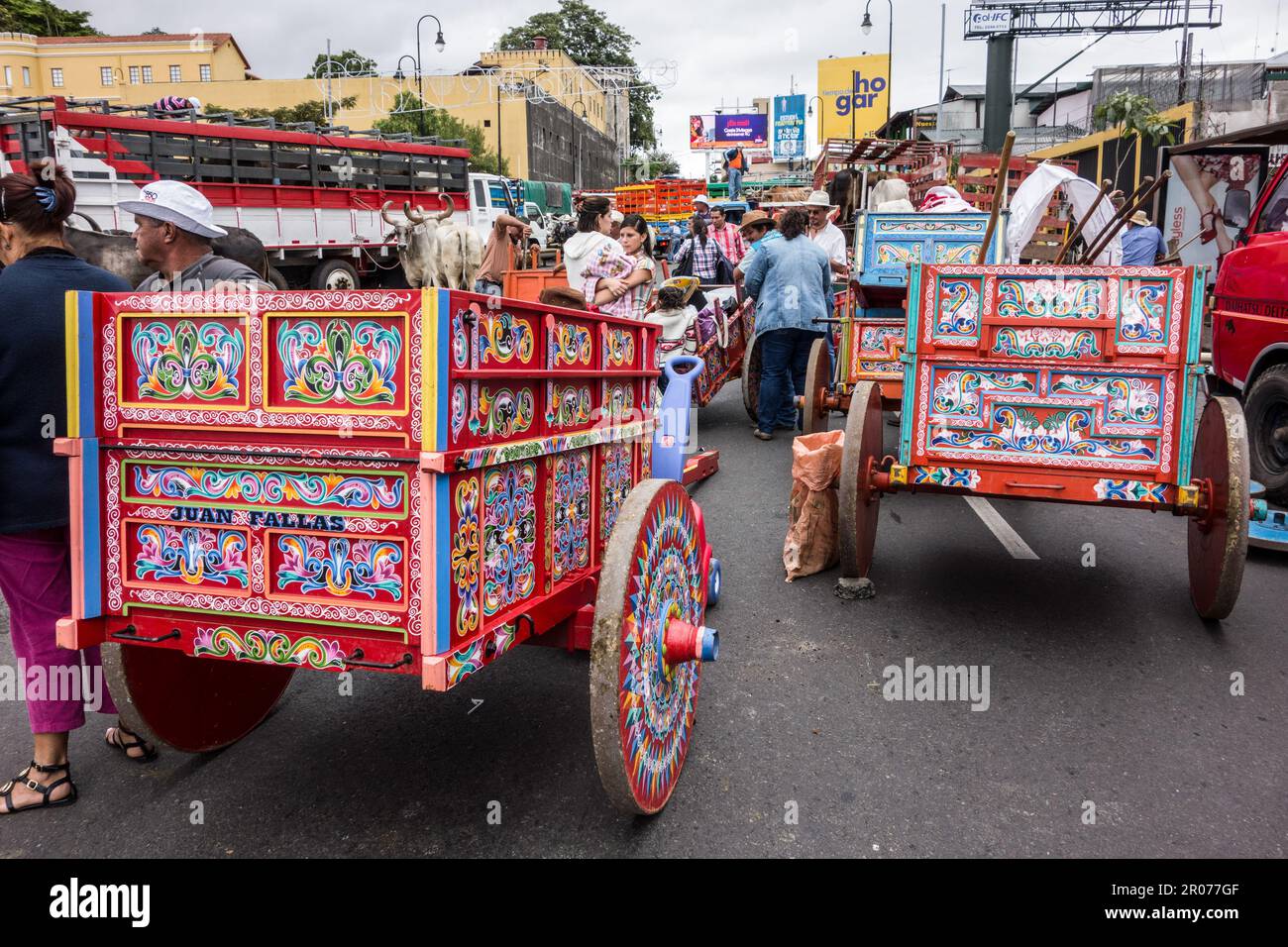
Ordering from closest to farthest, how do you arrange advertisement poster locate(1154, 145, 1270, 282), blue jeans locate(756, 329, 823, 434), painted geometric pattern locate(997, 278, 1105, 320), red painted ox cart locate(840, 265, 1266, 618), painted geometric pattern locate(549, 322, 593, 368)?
painted geometric pattern locate(549, 322, 593, 368), red painted ox cart locate(840, 265, 1266, 618), painted geometric pattern locate(997, 278, 1105, 320), advertisement poster locate(1154, 145, 1270, 282), blue jeans locate(756, 329, 823, 434)

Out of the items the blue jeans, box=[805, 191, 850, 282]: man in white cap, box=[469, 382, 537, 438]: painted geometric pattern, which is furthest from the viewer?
box=[805, 191, 850, 282]: man in white cap

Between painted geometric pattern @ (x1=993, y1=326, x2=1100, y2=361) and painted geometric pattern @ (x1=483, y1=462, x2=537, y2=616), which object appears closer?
painted geometric pattern @ (x1=483, y1=462, x2=537, y2=616)

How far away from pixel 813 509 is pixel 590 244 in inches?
99.5

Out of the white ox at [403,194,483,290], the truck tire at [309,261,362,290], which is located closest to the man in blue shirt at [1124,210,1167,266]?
the white ox at [403,194,483,290]

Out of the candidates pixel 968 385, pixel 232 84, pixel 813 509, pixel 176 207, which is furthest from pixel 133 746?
pixel 232 84

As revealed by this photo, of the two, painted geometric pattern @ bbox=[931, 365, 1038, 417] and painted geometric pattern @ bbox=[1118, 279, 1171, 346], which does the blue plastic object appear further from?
painted geometric pattern @ bbox=[1118, 279, 1171, 346]

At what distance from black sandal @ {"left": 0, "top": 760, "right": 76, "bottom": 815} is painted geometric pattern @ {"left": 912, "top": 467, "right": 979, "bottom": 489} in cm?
367

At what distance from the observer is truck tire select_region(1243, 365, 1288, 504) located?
5625 mm

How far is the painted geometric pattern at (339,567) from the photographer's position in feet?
7.42

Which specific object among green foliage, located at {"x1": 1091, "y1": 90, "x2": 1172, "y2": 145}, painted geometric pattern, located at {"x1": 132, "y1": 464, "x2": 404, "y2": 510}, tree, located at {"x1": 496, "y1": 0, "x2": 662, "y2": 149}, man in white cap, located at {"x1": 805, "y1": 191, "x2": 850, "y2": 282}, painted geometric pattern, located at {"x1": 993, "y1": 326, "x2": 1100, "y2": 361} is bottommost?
painted geometric pattern, located at {"x1": 132, "y1": 464, "x2": 404, "y2": 510}

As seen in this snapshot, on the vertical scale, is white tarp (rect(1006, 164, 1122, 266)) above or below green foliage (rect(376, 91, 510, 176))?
below

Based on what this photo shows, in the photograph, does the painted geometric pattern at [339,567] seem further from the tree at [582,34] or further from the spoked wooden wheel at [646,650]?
the tree at [582,34]

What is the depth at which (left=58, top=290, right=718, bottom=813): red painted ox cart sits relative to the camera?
7.24 feet

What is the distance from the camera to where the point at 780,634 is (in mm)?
4297
